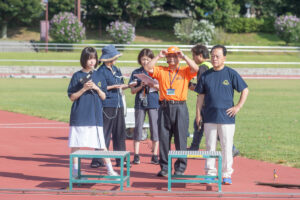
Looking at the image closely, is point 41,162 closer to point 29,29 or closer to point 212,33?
point 212,33

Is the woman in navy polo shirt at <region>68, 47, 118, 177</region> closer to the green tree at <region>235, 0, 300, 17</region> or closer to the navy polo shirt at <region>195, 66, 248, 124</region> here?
the navy polo shirt at <region>195, 66, 248, 124</region>

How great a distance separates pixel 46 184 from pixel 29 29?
56561mm

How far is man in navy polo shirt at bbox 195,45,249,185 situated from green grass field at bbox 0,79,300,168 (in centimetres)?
230

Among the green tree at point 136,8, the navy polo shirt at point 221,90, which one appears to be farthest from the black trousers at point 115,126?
the green tree at point 136,8

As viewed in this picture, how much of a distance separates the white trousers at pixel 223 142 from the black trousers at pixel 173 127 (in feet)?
1.49

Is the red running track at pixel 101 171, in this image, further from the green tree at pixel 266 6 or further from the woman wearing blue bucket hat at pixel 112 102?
the green tree at pixel 266 6

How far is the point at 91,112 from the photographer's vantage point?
8.70m

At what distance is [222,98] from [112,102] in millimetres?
2115

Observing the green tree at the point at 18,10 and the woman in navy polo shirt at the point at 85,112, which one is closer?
the woman in navy polo shirt at the point at 85,112

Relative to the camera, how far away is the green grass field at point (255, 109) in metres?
12.3

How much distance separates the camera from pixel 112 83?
9859mm

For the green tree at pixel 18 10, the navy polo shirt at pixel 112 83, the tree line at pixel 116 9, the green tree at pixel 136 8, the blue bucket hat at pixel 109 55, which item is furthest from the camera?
the green tree at pixel 136 8

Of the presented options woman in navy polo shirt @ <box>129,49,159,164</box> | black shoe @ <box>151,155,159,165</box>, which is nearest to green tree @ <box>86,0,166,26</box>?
woman in navy polo shirt @ <box>129,49,159,164</box>

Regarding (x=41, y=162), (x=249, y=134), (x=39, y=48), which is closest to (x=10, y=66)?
(x=39, y=48)
